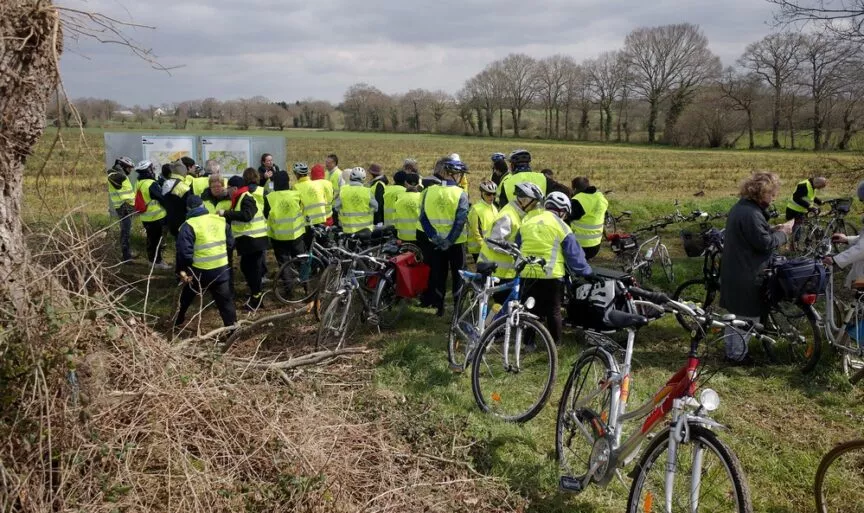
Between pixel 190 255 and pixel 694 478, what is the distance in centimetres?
587

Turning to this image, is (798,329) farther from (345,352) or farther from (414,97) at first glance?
(414,97)

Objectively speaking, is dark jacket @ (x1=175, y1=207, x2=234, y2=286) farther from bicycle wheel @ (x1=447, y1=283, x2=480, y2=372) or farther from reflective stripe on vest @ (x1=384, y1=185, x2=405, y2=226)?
reflective stripe on vest @ (x1=384, y1=185, x2=405, y2=226)

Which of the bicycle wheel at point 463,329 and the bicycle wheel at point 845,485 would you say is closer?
the bicycle wheel at point 845,485

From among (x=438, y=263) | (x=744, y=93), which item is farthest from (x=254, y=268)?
(x=744, y=93)

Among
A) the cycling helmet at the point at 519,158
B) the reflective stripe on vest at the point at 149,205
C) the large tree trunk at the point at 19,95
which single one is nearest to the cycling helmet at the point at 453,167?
the cycling helmet at the point at 519,158

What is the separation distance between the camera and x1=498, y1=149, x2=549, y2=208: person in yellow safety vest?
325 inches

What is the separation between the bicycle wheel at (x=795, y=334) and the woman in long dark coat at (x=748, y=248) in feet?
1.13

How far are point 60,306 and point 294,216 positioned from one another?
592 centimetres

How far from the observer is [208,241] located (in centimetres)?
707

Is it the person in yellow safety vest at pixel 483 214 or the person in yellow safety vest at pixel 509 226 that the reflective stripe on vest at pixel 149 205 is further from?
the person in yellow safety vest at pixel 509 226

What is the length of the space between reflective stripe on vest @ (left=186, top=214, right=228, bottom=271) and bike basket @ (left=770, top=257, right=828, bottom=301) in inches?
235

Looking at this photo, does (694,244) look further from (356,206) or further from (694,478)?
(694,478)

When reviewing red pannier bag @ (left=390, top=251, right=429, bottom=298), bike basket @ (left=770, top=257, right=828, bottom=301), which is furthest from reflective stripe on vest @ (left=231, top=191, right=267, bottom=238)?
bike basket @ (left=770, top=257, right=828, bottom=301)

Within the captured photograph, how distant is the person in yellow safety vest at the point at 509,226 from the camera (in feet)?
20.9
